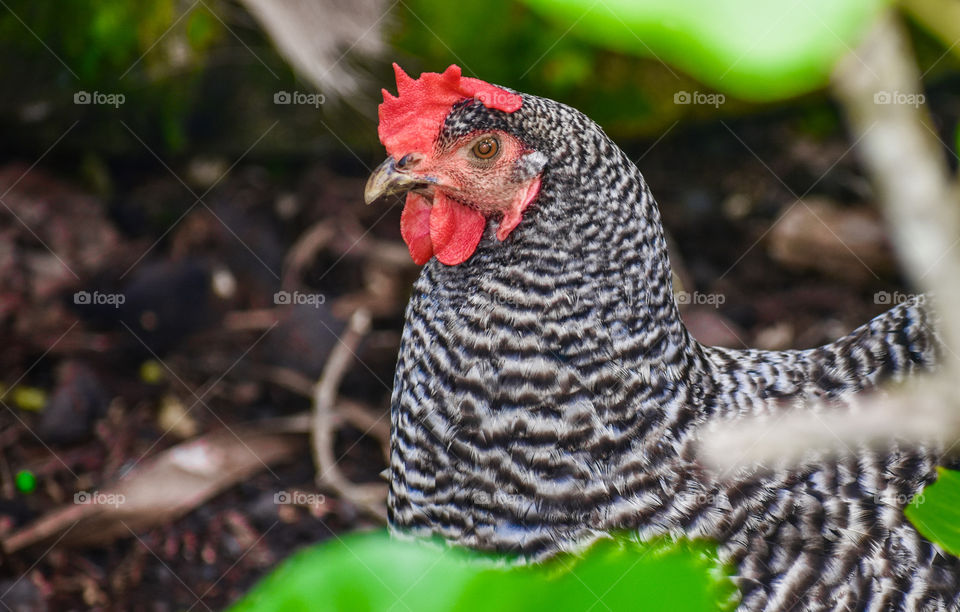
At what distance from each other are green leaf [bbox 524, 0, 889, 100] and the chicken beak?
1.29 meters

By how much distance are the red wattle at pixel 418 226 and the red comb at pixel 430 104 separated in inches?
5.9

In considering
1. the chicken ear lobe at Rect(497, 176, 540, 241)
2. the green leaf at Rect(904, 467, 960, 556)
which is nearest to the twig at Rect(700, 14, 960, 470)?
the green leaf at Rect(904, 467, 960, 556)

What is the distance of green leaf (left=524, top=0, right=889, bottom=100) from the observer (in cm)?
49

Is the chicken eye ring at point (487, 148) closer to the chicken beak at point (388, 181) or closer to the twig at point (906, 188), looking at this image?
the chicken beak at point (388, 181)

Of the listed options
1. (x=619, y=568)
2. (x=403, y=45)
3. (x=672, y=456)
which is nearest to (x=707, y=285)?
(x=403, y=45)

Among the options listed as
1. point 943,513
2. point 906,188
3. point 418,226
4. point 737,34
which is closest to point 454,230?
point 418,226

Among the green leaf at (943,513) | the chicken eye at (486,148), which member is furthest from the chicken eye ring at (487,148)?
the green leaf at (943,513)

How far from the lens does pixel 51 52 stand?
13.1 ft

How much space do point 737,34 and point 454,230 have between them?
1396 millimetres

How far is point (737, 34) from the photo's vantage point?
0.50m

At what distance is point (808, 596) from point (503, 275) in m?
0.92

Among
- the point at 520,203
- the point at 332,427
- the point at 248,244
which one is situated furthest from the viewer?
the point at 248,244

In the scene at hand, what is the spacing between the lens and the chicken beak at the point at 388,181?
182 centimetres

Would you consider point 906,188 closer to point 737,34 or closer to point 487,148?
point 737,34
